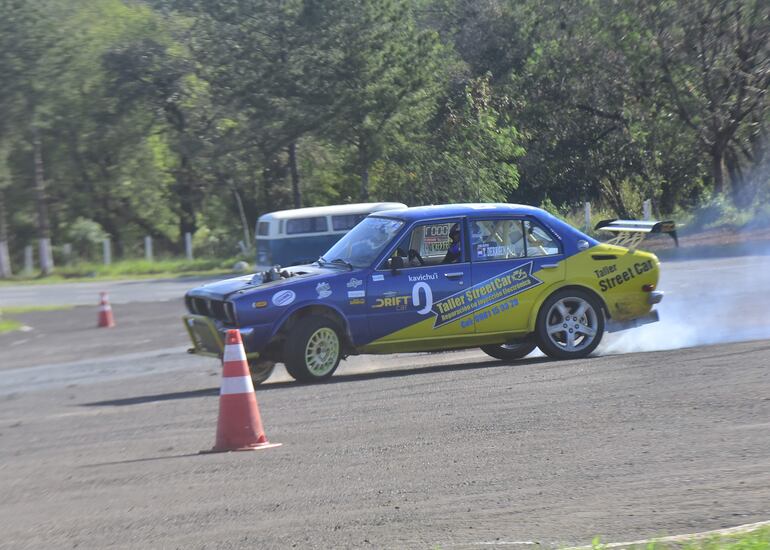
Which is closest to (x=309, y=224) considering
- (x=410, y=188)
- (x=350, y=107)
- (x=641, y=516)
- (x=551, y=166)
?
(x=410, y=188)

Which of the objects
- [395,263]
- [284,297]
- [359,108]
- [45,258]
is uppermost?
[359,108]

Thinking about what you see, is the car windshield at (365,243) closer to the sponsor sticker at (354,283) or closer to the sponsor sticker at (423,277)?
the sponsor sticker at (354,283)

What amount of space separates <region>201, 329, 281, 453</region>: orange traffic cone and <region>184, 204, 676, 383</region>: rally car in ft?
8.50

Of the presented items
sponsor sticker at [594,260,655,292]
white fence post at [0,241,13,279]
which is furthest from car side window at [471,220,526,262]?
white fence post at [0,241,13,279]

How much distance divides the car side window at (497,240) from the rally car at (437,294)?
11mm

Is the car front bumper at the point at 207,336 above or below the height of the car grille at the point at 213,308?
below

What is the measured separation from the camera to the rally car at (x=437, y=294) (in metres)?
11.0

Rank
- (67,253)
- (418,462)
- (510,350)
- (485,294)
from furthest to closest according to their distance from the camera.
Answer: (67,253), (510,350), (485,294), (418,462)

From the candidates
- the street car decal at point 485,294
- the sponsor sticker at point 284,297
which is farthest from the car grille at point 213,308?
the street car decal at point 485,294

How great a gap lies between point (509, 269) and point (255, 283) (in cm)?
267

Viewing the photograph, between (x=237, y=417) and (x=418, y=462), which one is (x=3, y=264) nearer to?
(x=237, y=417)

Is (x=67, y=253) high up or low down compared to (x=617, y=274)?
down

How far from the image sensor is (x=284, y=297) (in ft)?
35.9

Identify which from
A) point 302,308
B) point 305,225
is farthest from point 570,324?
point 305,225
